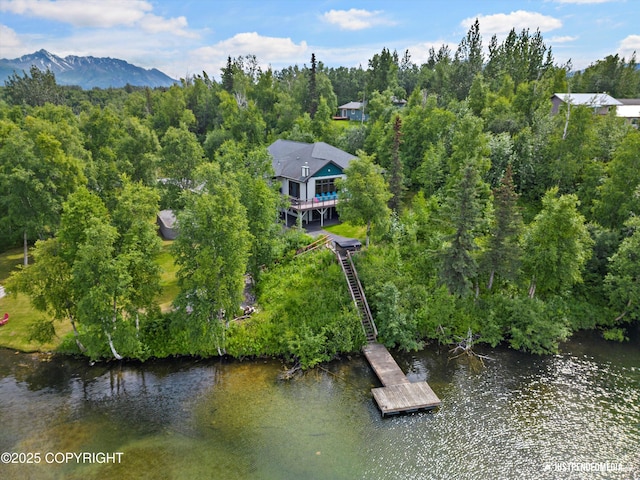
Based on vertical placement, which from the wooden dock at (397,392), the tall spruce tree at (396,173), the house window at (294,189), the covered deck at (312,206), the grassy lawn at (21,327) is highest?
the tall spruce tree at (396,173)

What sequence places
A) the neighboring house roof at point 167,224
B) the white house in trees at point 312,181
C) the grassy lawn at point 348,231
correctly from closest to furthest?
the grassy lawn at point 348,231
the white house in trees at point 312,181
the neighboring house roof at point 167,224

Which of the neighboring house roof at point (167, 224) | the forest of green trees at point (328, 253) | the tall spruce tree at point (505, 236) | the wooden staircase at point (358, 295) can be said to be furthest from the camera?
the neighboring house roof at point (167, 224)

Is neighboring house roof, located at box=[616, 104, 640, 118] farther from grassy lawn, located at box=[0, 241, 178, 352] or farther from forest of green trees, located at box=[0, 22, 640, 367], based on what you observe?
grassy lawn, located at box=[0, 241, 178, 352]

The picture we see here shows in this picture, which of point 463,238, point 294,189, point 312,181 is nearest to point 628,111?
point 312,181

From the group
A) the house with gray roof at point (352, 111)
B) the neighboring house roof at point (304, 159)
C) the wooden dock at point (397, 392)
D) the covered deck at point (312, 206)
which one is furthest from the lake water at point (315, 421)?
the house with gray roof at point (352, 111)

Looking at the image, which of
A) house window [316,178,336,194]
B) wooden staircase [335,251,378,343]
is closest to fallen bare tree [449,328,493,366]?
wooden staircase [335,251,378,343]

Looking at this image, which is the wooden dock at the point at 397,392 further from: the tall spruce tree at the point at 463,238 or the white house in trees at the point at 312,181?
the white house in trees at the point at 312,181
